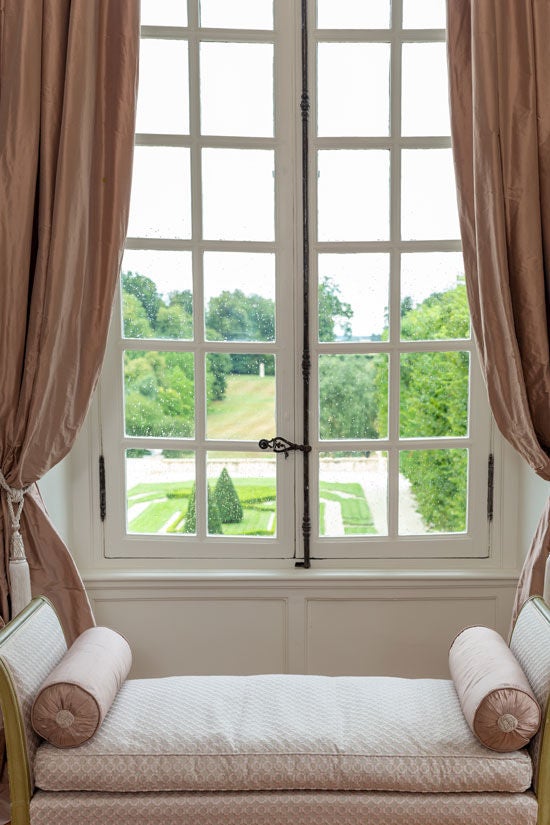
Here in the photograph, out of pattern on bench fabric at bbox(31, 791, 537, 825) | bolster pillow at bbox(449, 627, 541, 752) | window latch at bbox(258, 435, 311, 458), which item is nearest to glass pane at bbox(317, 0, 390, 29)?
window latch at bbox(258, 435, 311, 458)

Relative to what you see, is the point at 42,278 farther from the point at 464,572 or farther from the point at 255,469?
the point at 464,572

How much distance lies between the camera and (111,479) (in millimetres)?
2914

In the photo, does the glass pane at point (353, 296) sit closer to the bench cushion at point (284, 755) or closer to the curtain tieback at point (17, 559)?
the curtain tieback at point (17, 559)

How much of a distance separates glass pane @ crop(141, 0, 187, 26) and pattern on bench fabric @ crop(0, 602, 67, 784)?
6.70ft

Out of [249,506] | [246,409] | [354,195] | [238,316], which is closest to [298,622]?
[249,506]

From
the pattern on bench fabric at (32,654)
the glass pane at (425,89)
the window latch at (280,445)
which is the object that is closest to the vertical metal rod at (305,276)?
the window latch at (280,445)

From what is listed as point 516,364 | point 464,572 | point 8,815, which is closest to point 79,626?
point 8,815

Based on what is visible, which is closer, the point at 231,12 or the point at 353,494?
the point at 231,12

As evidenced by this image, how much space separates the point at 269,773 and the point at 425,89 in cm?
232

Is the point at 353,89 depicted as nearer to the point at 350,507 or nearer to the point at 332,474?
the point at 332,474

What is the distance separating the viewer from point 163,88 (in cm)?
278

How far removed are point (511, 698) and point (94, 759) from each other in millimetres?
994

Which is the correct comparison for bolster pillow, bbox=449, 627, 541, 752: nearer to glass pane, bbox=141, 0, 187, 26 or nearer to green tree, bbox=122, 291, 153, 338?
green tree, bbox=122, 291, 153, 338

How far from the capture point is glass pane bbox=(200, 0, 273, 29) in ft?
9.07
